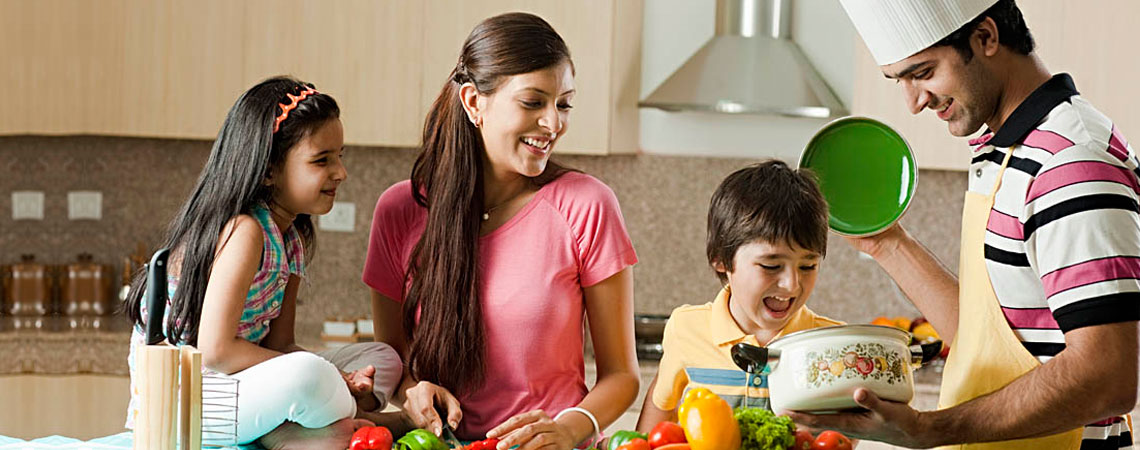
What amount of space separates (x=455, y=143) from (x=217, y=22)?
77.0 inches

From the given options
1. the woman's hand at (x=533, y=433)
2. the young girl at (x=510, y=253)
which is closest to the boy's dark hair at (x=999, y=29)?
the young girl at (x=510, y=253)

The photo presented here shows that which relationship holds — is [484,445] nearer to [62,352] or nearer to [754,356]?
[754,356]

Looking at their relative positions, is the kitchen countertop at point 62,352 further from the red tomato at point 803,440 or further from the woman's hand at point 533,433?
the red tomato at point 803,440

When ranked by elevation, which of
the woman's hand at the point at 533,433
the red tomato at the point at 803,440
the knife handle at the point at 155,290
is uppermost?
the knife handle at the point at 155,290

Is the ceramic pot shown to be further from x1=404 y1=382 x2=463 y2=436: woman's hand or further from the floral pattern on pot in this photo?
x1=404 y1=382 x2=463 y2=436: woman's hand

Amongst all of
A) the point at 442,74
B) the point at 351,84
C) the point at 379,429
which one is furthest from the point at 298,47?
the point at 379,429

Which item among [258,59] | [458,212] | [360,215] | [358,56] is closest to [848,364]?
[458,212]

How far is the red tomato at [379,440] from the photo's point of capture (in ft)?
4.68

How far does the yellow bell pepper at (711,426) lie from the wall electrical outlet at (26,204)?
3.22m

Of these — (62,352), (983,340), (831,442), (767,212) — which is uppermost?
(767,212)

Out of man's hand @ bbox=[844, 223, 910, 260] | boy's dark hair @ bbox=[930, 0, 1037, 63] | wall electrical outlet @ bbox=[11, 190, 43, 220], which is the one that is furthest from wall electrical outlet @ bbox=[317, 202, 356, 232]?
boy's dark hair @ bbox=[930, 0, 1037, 63]

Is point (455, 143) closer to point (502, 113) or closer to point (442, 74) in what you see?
point (502, 113)

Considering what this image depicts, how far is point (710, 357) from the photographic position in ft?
5.74

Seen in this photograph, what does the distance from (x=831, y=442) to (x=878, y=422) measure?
2.3 inches
